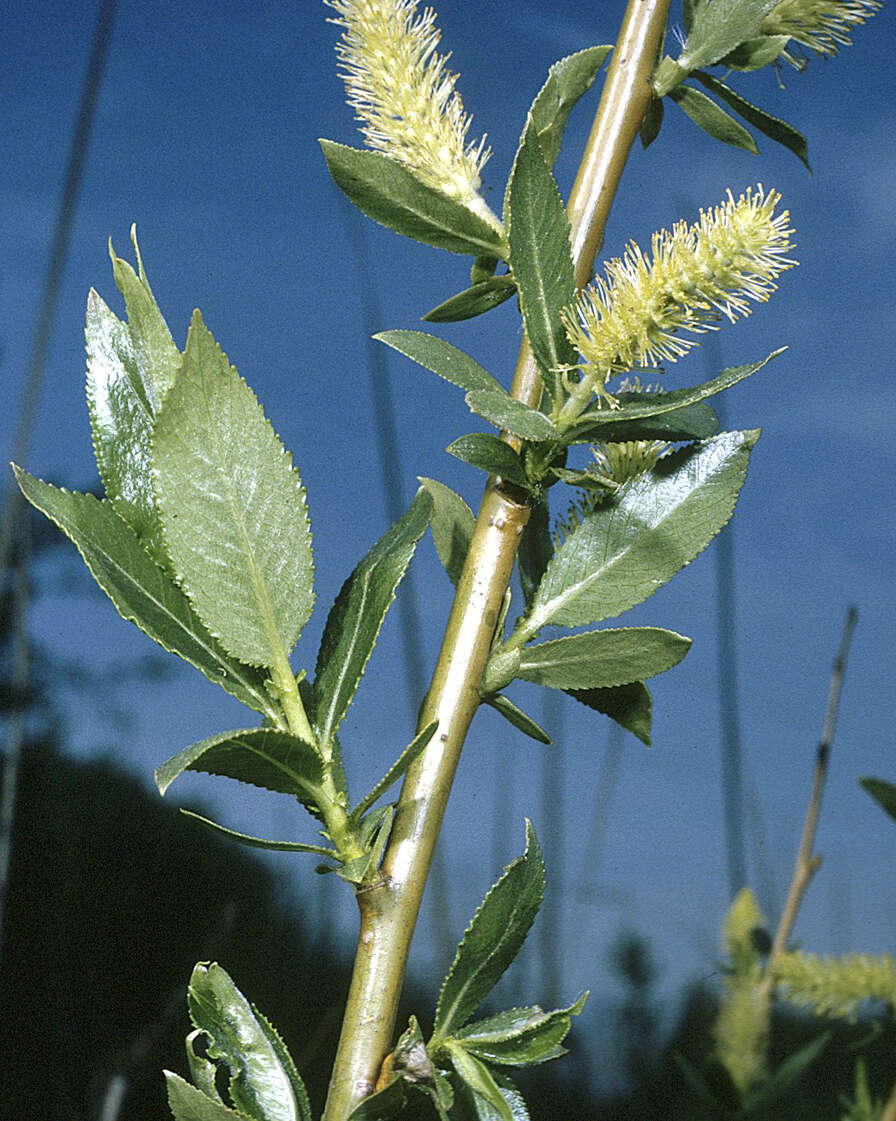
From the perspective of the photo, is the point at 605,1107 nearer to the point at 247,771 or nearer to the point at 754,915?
the point at 754,915

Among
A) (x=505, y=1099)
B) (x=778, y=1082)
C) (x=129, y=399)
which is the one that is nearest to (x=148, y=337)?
(x=129, y=399)

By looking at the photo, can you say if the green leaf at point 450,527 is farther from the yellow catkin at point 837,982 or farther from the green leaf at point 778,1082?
the green leaf at point 778,1082

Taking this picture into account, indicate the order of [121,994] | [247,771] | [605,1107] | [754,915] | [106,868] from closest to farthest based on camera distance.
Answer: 1. [247,771]
2. [754,915]
3. [605,1107]
4. [121,994]
5. [106,868]

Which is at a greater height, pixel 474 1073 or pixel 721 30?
pixel 721 30

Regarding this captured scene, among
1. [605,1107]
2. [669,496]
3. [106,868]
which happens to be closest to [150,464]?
[669,496]

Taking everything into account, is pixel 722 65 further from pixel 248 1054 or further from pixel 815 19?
pixel 248 1054

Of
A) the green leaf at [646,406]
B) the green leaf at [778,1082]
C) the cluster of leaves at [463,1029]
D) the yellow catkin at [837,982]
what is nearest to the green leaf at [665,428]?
the green leaf at [646,406]

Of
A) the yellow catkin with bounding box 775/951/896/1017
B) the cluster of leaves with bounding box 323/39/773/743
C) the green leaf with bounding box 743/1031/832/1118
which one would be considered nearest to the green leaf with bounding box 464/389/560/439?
the cluster of leaves with bounding box 323/39/773/743
